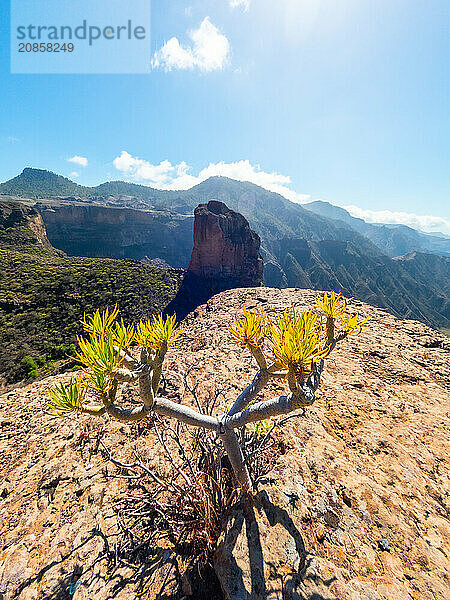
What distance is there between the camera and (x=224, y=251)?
47.2 meters

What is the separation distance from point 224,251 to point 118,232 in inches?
2557

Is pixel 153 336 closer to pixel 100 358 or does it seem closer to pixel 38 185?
pixel 100 358

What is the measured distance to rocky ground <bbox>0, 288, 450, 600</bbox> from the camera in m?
2.43

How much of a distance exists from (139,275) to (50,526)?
34894 mm

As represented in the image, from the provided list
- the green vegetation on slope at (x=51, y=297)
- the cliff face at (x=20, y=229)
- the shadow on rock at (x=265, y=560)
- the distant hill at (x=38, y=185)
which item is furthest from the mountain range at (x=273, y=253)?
the shadow on rock at (x=265, y=560)

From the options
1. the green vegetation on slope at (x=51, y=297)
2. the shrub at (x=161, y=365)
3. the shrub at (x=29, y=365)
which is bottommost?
the shrub at (x=29, y=365)

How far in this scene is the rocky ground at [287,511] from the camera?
2.43 meters

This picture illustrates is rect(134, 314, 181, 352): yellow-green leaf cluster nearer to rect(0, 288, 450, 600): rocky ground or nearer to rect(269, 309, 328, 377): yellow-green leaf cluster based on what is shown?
rect(269, 309, 328, 377): yellow-green leaf cluster

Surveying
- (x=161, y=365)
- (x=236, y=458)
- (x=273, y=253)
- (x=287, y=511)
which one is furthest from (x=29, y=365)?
(x=273, y=253)

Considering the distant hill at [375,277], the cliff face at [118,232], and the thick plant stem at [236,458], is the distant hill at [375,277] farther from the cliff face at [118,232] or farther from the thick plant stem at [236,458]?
the thick plant stem at [236,458]

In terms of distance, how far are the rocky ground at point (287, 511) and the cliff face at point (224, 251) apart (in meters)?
41.6

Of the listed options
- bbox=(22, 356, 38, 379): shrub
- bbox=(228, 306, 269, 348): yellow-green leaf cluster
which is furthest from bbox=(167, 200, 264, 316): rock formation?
bbox=(228, 306, 269, 348): yellow-green leaf cluster

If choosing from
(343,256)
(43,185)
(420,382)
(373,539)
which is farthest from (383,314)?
(43,185)

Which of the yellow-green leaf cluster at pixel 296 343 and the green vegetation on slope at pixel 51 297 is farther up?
the yellow-green leaf cluster at pixel 296 343
